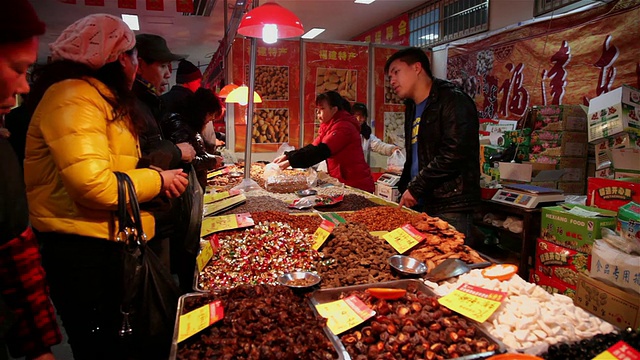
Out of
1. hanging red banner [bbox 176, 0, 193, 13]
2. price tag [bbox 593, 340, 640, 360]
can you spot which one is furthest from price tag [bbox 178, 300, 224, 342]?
hanging red banner [bbox 176, 0, 193, 13]

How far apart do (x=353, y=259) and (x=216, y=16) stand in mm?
8468

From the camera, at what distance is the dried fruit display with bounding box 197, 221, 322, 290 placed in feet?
5.34

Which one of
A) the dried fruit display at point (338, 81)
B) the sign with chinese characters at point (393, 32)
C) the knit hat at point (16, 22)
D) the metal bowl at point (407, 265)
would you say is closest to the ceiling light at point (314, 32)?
the sign with chinese characters at point (393, 32)

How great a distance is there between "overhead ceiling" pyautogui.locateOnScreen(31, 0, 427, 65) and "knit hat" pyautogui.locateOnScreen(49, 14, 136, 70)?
19.1 ft

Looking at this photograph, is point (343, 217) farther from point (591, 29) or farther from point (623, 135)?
point (591, 29)

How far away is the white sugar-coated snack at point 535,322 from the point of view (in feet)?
3.78

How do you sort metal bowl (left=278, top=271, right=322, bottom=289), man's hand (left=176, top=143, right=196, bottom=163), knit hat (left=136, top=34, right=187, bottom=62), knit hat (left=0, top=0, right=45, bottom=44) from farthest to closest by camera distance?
knit hat (left=136, top=34, right=187, bottom=62)
man's hand (left=176, top=143, right=196, bottom=163)
metal bowl (left=278, top=271, right=322, bottom=289)
knit hat (left=0, top=0, right=45, bottom=44)

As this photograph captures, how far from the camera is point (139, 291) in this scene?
1.42 metres

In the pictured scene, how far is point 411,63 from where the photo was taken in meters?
2.69

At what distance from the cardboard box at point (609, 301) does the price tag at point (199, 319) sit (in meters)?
2.50

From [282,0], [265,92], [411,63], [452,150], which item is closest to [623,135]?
[452,150]

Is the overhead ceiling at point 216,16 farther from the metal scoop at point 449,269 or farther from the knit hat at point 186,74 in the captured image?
the metal scoop at point 449,269

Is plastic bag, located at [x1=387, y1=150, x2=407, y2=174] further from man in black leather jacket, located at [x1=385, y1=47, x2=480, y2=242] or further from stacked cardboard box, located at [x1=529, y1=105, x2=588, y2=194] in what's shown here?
man in black leather jacket, located at [x1=385, y1=47, x2=480, y2=242]

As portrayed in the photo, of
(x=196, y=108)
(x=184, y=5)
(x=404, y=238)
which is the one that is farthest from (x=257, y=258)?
(x=184, y=5)
